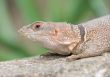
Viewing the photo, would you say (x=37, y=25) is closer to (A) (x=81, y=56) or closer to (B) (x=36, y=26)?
(B) (x=36, y=26)

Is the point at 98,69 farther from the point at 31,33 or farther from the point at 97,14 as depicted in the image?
the point at 97,14

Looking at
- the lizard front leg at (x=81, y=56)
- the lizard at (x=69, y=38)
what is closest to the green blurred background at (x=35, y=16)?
the lizard at (x=69, y=38)

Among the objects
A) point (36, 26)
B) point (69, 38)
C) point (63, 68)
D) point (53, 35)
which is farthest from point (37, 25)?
point (63, 68)

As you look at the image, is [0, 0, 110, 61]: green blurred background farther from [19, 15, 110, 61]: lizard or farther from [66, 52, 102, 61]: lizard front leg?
[66, 52, 102, 61]: lizard front leg

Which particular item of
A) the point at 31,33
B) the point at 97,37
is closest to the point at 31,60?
the point at 31,33

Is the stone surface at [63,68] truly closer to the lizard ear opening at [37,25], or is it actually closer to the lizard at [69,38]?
the lizard at [69,38]

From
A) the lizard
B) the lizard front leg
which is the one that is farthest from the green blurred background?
the lizard front leg
